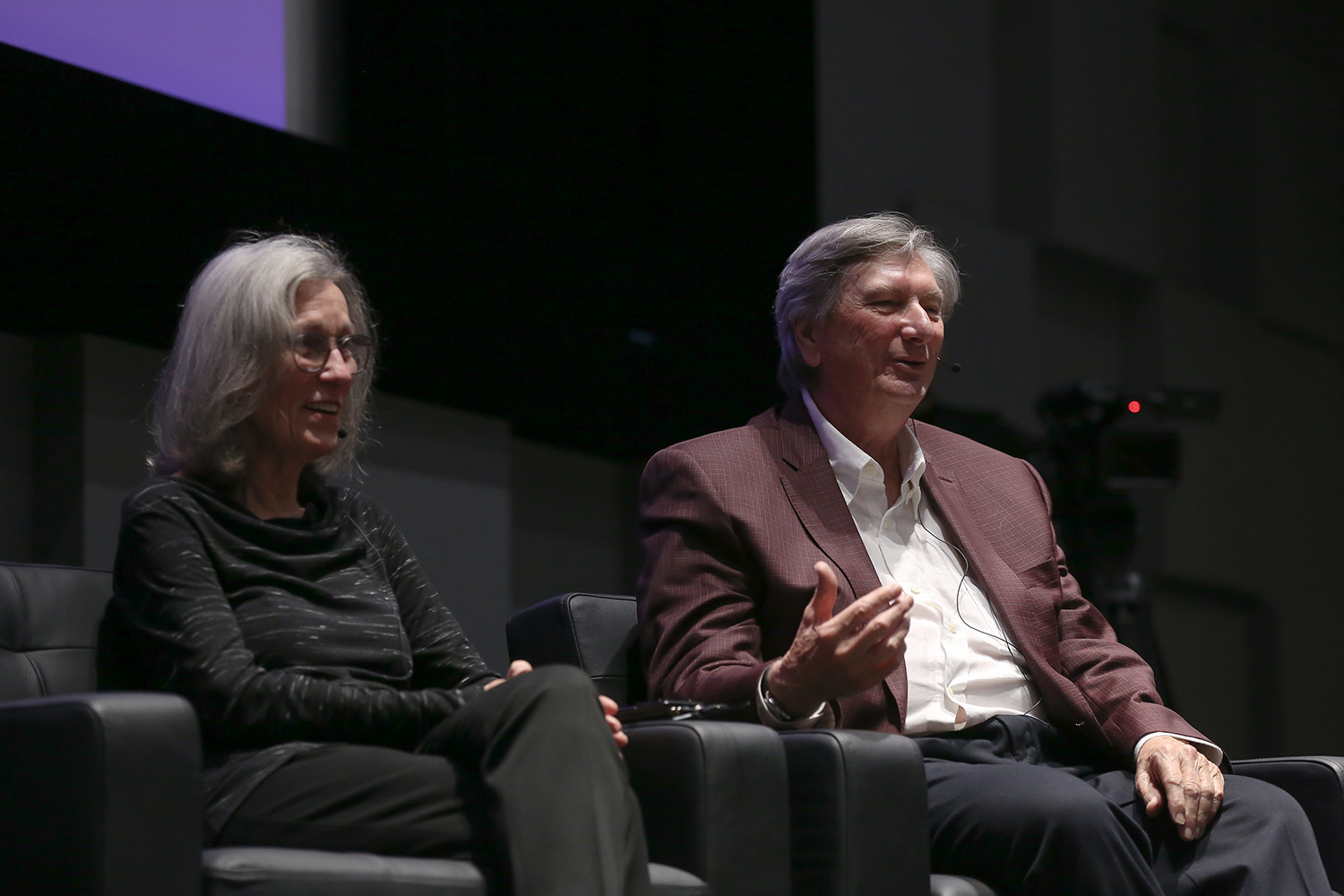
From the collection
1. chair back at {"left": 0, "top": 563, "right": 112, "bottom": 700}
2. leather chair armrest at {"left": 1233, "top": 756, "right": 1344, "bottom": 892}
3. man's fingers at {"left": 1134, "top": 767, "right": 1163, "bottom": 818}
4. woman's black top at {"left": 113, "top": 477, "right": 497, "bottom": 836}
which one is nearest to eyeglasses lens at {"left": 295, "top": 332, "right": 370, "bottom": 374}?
woman's black top at {"left": 113, "top": 477, "right": 497, "bottom": 836}

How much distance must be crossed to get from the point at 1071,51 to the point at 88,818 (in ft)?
14.4

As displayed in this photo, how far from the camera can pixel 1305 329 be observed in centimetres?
548

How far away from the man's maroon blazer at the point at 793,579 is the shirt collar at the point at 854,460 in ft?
0.07

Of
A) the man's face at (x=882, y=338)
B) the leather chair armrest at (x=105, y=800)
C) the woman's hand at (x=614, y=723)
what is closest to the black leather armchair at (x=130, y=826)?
the leather chair armrest at (x=105, y=800)

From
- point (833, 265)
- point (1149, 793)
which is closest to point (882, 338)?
point (833, 265)

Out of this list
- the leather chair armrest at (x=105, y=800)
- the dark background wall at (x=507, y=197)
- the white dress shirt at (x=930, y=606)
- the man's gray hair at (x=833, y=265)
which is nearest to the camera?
the leather chair armrest at (x=105, y=800)

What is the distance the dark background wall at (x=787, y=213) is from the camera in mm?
2633

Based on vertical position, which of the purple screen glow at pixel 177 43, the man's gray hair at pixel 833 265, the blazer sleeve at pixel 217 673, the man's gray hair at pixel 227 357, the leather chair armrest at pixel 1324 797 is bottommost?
the leather chair armrest at pixel 1324 797

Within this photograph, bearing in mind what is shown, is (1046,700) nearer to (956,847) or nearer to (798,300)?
(956,847)

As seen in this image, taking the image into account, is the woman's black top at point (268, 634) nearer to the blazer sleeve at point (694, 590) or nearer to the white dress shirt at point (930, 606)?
the blazer sleeve at point (694, 590)

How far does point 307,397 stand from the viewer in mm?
1803

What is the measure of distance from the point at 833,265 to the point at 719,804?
100 centimetres

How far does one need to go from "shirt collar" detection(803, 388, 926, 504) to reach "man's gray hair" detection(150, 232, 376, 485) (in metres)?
0.82

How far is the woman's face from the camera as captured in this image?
1.79 meters
